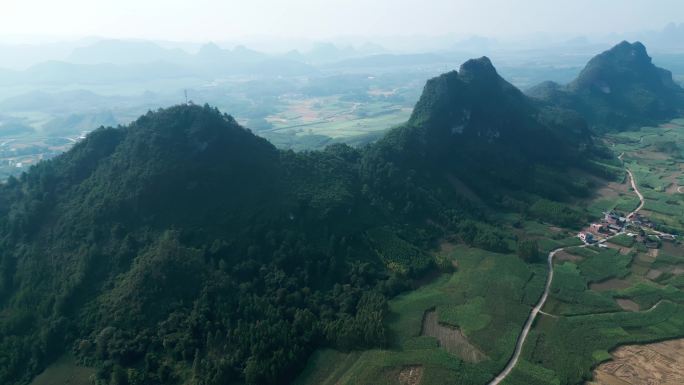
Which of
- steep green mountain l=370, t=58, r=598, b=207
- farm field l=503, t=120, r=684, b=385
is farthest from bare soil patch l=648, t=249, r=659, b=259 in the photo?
steep green mountain l=370, t=58, r=598, b=207

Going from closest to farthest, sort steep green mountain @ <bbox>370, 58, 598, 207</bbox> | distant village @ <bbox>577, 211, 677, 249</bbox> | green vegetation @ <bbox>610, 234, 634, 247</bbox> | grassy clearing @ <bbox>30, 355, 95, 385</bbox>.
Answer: grassy clearing @ <bbox>30, 355, 95, 385</bbox> → green vegetation @ <bbox>610, 234, 634, 247</bbox> → distant village @ <bbox>577, 211, 677, 249</bbox> → steep green mountain @ <bbox>370, 58, 598, 207</bbox>

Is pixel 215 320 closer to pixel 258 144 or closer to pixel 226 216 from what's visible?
pixel 226 216

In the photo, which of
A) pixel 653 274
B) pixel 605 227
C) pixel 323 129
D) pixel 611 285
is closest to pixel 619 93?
pixel 323 129

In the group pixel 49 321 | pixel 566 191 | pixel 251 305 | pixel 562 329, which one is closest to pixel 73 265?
pixel 49 321

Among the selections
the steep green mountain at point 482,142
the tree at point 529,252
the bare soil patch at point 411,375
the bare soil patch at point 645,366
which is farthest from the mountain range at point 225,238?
the bare soil patch at point 645,366

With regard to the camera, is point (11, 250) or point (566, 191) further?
Answer: point (566, 191)

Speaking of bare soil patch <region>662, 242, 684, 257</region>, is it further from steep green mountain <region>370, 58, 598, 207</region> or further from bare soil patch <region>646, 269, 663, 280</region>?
steep green mountain <region>370, 58, 598, 207</region>
